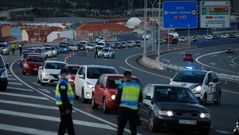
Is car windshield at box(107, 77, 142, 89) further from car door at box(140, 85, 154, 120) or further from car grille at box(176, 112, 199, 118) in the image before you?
car grille at box(176, 112, 199, 118)

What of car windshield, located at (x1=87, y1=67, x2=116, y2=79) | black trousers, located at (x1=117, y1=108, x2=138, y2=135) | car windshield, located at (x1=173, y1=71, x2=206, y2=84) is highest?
black trousers, located at (x1=117, y1=108, x2=138, y2=135)

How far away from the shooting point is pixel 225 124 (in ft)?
66.2

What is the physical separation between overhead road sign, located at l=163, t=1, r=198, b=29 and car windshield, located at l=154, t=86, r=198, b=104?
42.2 metres

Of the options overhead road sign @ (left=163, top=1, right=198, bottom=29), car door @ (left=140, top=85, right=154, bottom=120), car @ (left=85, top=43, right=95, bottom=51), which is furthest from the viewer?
car @ (left=85, top=43, right=95, bottom=51)

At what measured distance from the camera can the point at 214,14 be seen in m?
60.2

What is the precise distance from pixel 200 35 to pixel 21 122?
150 metres

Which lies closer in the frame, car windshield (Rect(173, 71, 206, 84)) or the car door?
Answer: the car door

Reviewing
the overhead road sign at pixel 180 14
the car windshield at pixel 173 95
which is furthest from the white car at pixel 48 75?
the overhead road sign at pixel 180 14

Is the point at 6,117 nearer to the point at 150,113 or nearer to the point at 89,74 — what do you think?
the point at 150,113

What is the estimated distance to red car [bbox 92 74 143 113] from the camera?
2182cm

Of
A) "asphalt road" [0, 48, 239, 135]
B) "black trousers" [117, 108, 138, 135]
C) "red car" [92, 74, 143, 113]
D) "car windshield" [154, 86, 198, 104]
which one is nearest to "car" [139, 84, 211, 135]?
"car windshield" [154, 86, 198, 104]

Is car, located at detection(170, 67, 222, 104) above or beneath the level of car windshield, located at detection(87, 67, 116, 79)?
beneath

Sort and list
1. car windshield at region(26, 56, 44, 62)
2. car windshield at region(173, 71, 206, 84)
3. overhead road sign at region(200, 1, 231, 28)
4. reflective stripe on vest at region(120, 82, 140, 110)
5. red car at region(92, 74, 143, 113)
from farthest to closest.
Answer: overhead road sign at region(200, 1, 231, 28) < car windshield at region(26, 56, 44, 62) < car windshield at region(173, 71, 206, 84) < red car at region(92, 74, 143, 113) < reflective stripe on vest at region(120, 82, 140, 110)

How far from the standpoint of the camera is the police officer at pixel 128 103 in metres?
13.8
